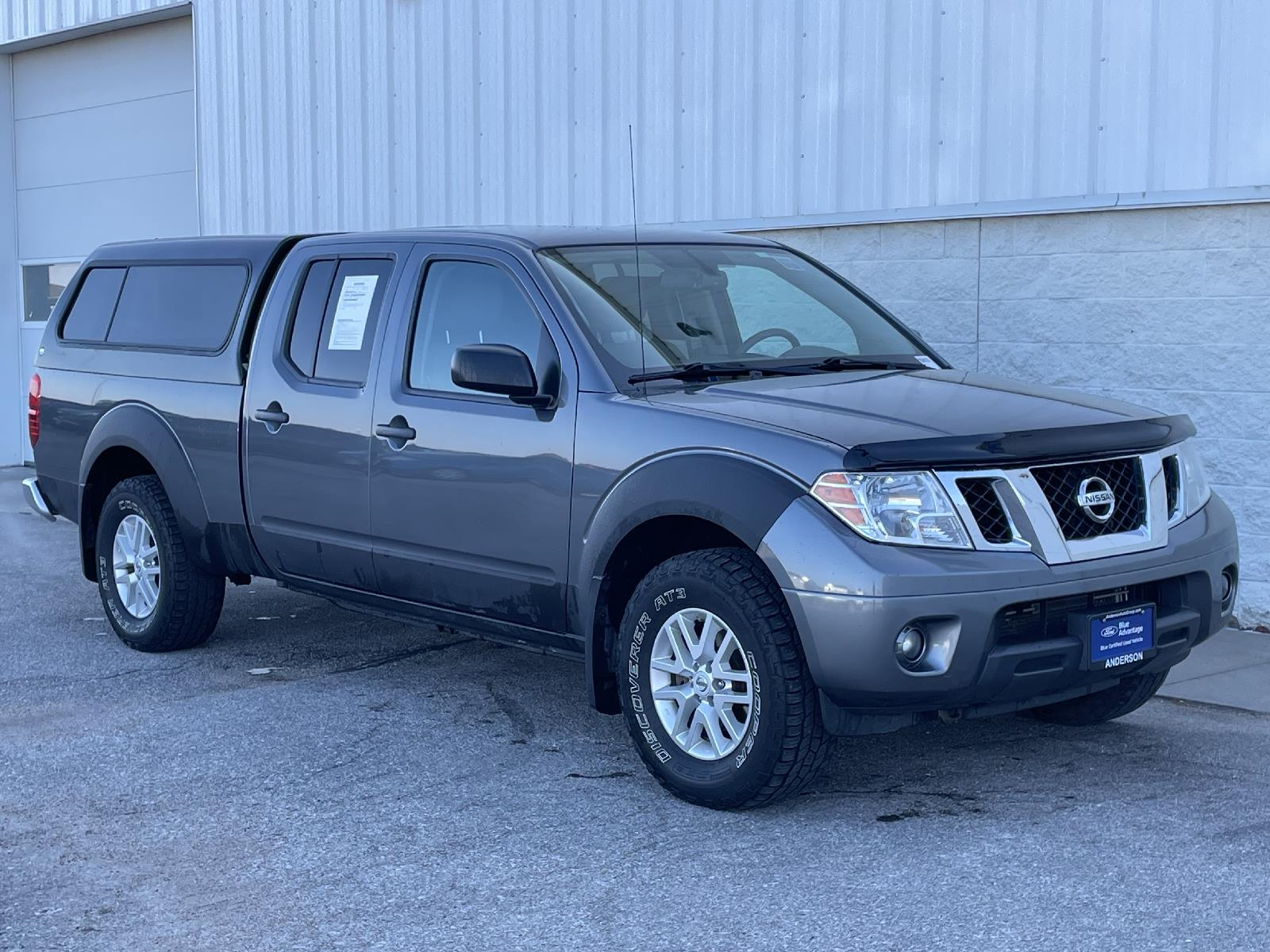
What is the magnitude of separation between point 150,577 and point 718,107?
4541mm

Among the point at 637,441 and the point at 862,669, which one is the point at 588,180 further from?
the point at 862,669

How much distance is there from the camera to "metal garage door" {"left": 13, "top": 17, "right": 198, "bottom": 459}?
47.8ft

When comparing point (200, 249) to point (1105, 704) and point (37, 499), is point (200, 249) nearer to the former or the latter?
point (37, 499)

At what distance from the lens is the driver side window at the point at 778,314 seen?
234 inches

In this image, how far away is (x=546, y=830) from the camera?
4875 millimetres

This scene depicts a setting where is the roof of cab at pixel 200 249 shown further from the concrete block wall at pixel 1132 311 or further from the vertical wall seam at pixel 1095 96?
the vertical wall seam at pixel 1095 96

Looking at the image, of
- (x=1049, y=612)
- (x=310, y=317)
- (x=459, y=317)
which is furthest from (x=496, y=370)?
(x=1049, y=612)

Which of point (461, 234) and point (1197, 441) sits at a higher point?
point (461, 234)

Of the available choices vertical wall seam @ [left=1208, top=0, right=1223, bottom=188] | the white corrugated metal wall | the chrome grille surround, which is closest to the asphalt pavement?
the chrome grille surround

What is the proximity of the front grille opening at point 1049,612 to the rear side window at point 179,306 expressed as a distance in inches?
148

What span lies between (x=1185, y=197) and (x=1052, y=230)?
75 cm

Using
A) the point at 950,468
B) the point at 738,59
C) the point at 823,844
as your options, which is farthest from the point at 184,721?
the point at 738,59

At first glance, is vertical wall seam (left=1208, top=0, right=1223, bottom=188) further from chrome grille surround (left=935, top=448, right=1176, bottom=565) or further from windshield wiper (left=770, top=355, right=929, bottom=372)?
chrome grille surround (left=935, top=448, right=1176, bottom=565)

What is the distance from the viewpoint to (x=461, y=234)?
20.1 ft
